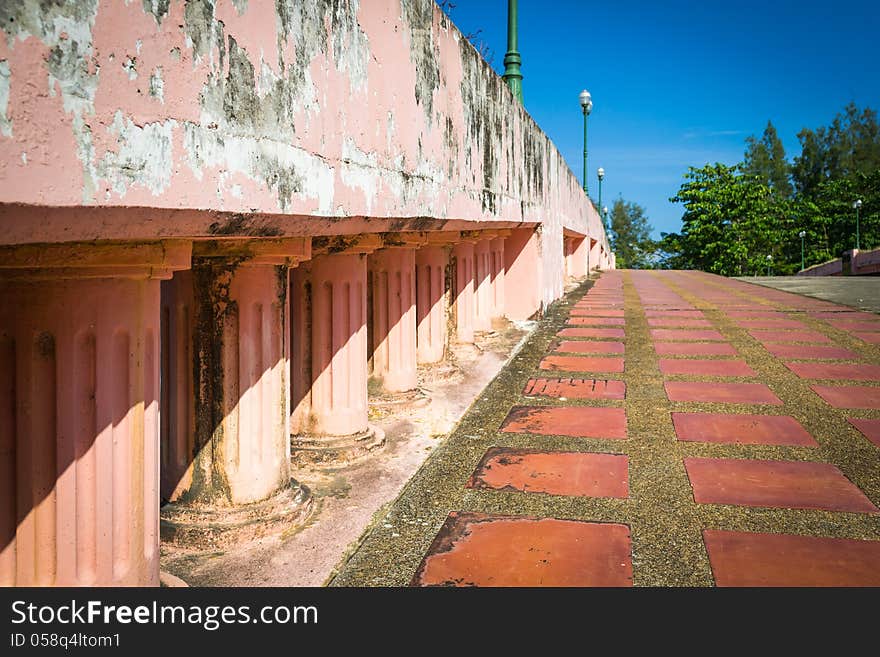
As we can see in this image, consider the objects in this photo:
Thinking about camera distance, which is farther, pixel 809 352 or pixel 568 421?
pixel 809 352

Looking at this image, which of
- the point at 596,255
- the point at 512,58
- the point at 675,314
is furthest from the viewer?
the point at 596,255

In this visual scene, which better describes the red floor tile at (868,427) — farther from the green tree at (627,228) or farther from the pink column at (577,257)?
the green tree at (627,228)

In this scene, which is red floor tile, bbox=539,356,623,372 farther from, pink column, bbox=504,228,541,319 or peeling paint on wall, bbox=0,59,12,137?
peeling paint on wall, bbox=0,59,12,137

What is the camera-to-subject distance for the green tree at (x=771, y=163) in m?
66.4

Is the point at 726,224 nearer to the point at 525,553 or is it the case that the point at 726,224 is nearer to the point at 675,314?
the point at 675,314

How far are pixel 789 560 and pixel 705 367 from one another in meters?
4.01

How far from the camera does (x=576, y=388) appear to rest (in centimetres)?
587

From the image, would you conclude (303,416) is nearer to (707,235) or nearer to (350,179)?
(350,179)

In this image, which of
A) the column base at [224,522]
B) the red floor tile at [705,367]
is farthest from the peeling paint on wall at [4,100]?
the red floor tile at [705,367]

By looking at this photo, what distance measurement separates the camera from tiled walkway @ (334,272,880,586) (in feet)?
9.18

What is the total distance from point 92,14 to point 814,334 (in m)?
8.83

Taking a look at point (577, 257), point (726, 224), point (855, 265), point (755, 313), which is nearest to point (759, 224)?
point (726, 224)

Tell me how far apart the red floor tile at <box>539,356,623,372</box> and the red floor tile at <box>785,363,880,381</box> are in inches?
59.2

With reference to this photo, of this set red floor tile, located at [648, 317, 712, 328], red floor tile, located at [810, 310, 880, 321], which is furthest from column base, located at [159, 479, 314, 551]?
red floor tile, located at [810, 310, 880, 321]
